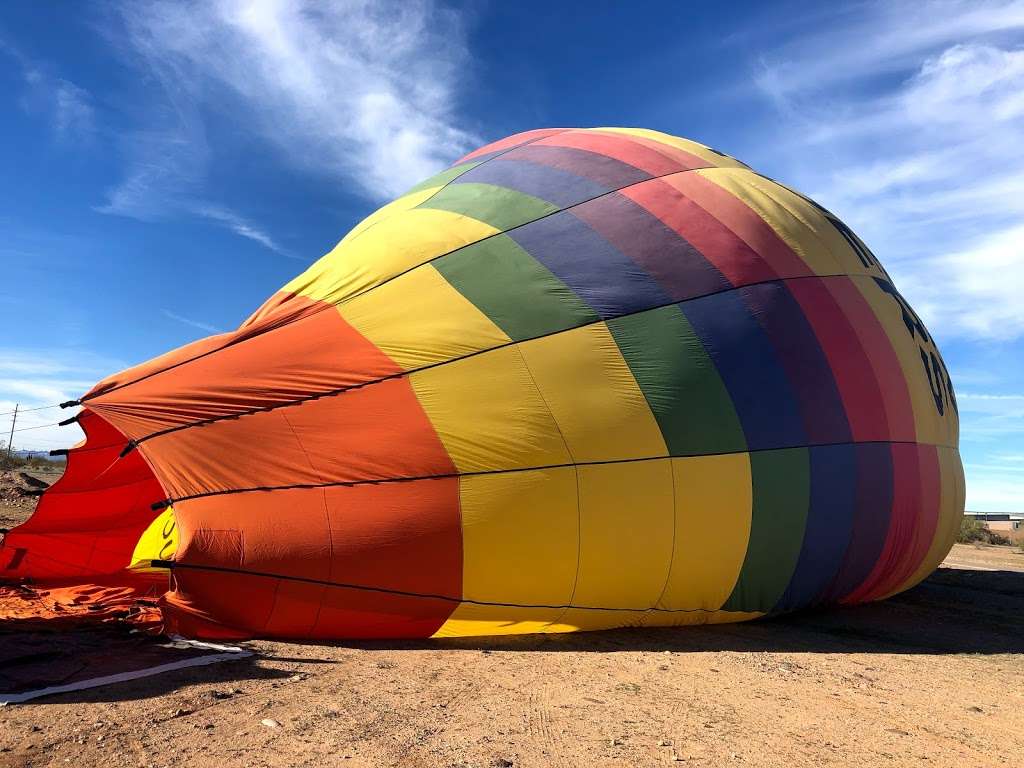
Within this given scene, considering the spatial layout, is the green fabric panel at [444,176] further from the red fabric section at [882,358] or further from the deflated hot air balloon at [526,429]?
the red fabric section at [882,358]

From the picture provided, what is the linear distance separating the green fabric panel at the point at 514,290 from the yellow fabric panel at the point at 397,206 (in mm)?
1149

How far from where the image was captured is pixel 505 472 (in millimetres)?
4930

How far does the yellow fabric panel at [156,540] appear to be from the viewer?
6910 millimetres

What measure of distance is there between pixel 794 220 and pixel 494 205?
2.79m

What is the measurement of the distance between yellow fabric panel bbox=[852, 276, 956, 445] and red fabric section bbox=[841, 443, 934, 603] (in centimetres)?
34

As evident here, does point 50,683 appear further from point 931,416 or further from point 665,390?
point 931,416

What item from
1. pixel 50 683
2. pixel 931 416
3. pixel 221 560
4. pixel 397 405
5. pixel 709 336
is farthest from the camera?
pixel 931 416

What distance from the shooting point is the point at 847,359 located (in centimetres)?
636

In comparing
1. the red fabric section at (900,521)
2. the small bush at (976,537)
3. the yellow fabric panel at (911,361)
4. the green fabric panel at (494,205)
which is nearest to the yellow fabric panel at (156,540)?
the green fabric panel at (494,205)

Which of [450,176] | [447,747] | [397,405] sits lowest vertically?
[447,747]

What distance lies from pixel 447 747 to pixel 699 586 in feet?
9.29

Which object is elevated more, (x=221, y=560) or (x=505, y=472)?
(x=505, y=472)

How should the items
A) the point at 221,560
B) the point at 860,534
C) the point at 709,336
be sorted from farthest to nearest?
the point at 860,534 → the point at 709,336 → the point at 221,560

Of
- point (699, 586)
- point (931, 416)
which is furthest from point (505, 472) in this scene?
point (931, 416)
